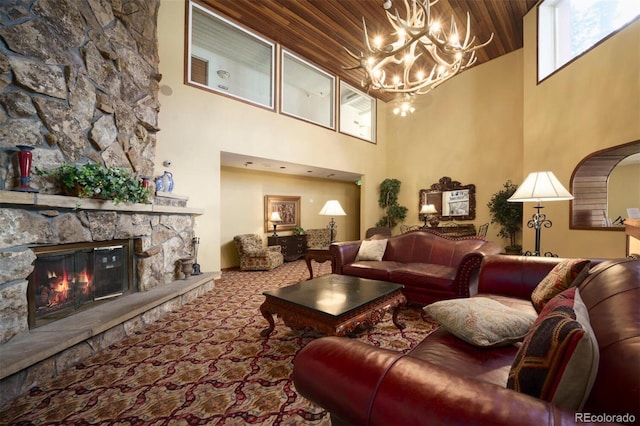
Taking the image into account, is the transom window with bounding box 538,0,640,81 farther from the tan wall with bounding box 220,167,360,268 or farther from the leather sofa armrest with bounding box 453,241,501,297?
the tan wall with bounding box 220,167,360,268

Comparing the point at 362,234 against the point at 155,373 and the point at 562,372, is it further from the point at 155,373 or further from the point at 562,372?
the point at 562,372

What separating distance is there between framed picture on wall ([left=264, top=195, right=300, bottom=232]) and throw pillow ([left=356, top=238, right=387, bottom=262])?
10.4 ft

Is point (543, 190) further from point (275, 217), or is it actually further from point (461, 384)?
point (275, 217)

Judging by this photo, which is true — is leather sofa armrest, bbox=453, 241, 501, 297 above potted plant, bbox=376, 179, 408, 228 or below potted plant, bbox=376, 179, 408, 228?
below

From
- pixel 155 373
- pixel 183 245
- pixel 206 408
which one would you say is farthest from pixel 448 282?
pixel 183 245

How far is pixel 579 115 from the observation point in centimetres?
349

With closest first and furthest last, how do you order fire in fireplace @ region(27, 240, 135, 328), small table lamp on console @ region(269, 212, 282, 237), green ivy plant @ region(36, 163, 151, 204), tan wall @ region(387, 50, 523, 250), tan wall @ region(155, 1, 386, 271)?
fire in fireplace @ region(27, 240, 135, 328) < green ivy plant @ region(36, 163, 151, 204) < tan wall @ region(155, 1, 386, 271) < tan wall @ region(387, 50, 523, 250) < small table lamp on console @ region(269, 212, 282, 237)

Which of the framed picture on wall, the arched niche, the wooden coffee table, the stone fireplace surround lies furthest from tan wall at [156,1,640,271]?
the wooden coffee table

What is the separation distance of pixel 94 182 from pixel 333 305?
234 centimetres

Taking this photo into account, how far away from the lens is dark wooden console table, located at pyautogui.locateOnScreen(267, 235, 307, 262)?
6.07 metres

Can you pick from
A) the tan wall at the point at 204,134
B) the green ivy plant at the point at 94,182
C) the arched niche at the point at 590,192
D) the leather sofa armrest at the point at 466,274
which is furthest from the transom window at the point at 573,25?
the green ivy plant at the point at 94,182

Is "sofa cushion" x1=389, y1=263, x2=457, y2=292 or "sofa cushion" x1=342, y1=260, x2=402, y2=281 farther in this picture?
"sofa cushion" x1=342, y1=260, x2=402, y2=281

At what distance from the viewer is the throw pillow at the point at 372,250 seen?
3613mm

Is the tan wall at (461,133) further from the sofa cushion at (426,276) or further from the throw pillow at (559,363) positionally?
the throw pillow at (559,363)
